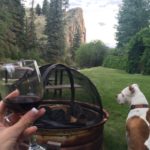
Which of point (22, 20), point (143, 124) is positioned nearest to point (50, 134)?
point (143, 124)

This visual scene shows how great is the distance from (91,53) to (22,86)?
97.8 ft

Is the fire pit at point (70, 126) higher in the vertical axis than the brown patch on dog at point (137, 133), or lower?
higher

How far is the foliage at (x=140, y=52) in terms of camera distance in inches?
784

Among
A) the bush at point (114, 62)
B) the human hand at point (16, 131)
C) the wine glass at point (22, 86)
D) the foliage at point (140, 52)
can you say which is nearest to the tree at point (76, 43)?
the bush at point (114, 62)

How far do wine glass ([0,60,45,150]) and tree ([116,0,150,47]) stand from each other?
2888 cm

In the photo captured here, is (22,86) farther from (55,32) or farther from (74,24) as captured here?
(74,24)

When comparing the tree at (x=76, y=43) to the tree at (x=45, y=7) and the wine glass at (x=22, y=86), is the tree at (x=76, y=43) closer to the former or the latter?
the tree at (x=45, y=7)

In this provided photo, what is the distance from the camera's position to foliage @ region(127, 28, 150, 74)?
19.9m

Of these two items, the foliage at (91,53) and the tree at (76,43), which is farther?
the tree at (76,43)

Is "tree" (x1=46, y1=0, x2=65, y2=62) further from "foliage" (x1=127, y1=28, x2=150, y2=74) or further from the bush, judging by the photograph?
"foliage" (x1=127, y1=28, x2=150, y2=74)

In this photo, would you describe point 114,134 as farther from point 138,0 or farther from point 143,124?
point 138,0

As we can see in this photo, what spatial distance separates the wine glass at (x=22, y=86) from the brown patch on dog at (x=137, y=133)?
3182 millimetres

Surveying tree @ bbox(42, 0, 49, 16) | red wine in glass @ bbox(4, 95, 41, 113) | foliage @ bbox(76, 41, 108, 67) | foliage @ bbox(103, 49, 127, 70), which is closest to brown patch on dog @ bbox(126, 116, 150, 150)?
red wine in glass @ bbox(4, 95, 41, 113)

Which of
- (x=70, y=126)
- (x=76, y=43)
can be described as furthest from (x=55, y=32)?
(x=70, y=126)
